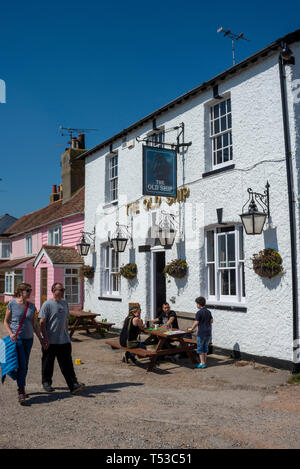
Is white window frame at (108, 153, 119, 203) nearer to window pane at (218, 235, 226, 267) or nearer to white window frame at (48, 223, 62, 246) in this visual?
white window frame at (48, 223, 62, 246)

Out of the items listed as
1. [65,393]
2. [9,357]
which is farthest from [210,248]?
[9,357]

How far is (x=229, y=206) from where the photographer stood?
384 inches

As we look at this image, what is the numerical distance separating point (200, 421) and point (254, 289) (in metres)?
4.07

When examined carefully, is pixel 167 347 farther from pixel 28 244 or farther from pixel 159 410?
pixel 28 244

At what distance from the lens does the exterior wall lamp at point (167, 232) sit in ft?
36.4

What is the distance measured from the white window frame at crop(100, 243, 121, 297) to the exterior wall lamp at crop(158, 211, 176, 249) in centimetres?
342

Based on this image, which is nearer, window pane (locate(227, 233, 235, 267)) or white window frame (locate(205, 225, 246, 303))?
white window frame (locate(205, 225, 246, 303))

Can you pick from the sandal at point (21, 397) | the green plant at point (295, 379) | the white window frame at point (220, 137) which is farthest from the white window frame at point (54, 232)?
the green plant at point (295, 379)

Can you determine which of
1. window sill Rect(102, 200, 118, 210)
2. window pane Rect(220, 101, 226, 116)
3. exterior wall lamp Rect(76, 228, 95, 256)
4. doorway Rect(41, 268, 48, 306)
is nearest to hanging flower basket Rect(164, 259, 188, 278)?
window pane Rect(220, 101, 226, 116)

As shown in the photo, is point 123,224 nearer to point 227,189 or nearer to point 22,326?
point 227,189

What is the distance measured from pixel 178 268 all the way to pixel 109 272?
16.0ft

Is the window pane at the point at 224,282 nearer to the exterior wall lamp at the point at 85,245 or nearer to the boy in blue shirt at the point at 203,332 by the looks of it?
the boy in blue shirt at the point at 203,332

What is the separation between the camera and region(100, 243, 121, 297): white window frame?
1488 centimetres

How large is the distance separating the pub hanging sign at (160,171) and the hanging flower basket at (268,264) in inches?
129
